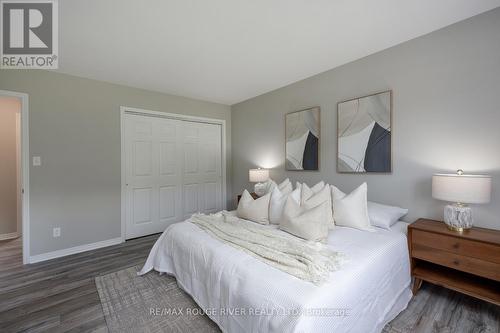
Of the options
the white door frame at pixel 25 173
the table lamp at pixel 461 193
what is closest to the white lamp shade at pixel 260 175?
the table lamp at pixel 461 193

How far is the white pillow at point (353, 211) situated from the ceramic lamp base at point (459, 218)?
1.96 feet

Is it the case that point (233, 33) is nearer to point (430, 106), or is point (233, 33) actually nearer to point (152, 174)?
point (430, 106)

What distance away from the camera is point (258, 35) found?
7.00 ft

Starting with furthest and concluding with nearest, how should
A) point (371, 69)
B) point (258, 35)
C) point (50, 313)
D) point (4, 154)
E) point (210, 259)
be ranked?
point (4, 154)
point (371, 69)
point (258, 35)
point (50, 313)
point (210, 259)

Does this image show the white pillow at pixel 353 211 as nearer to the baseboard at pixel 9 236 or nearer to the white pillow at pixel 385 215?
the white pillow at pixel 385 215

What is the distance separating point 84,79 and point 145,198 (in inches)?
77.8

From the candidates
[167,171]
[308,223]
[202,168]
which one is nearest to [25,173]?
[167,171]

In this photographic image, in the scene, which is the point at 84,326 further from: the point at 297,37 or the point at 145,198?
the point at 297,37

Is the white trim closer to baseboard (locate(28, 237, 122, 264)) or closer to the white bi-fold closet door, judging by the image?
baseboard (locate(28, 237, 122, 264))

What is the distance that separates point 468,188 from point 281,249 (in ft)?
4.98

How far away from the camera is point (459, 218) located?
1.78 meters

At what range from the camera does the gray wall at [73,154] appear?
9.11 ft

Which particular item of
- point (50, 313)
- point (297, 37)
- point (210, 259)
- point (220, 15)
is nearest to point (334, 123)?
point (297, 37)

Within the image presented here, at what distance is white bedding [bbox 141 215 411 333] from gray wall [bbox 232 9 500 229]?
1.78 feet
